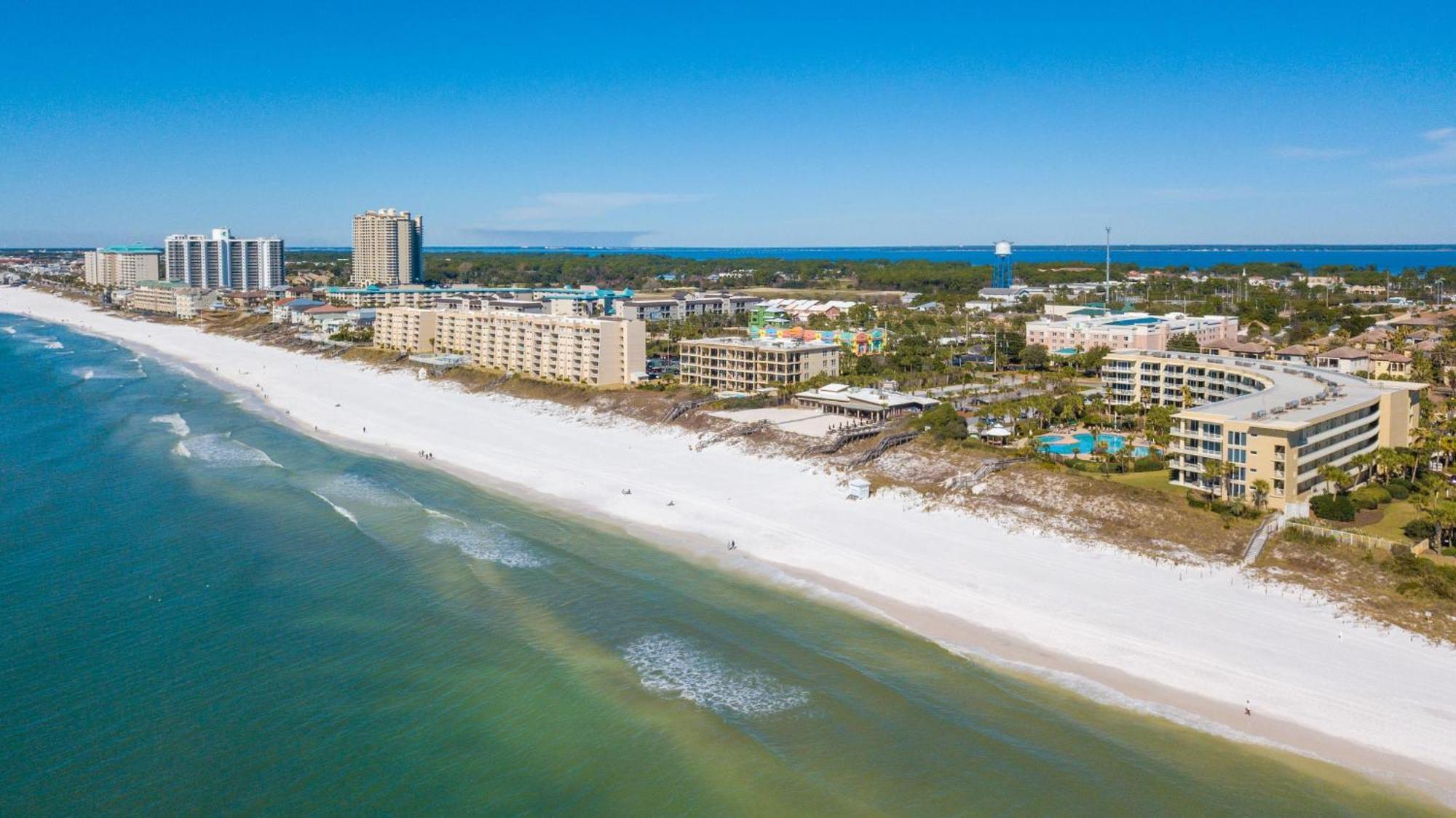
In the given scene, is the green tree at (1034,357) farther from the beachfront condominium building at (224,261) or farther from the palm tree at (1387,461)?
the beachfront condominium building at (224,261)

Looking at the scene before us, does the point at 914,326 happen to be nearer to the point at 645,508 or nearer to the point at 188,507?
the point at 645,508

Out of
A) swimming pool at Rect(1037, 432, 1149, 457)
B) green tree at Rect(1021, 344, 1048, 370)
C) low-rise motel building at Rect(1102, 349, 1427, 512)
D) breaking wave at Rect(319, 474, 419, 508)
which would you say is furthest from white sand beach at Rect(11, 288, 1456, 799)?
green tree at Rect(1021, 344, 1048, 370)

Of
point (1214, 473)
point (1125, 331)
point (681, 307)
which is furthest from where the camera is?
point (681, 307)

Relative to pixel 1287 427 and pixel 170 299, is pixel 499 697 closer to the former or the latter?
pixel 1287 427

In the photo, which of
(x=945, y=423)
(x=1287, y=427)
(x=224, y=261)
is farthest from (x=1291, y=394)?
(x=224, y=261)

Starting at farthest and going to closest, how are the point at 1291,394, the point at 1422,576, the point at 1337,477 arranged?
the point at 1291,394 < the point at 1337,477 < the point at 1422,576

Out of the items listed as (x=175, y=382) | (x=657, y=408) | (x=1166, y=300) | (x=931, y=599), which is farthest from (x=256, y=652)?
(x=1166, y=300)
